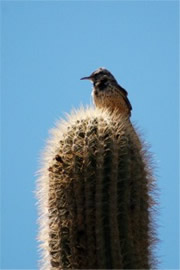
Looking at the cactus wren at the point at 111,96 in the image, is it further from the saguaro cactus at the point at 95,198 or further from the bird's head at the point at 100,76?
the saguaro cactus at the point at 95,198

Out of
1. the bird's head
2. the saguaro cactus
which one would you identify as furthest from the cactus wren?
the saguaro cactus

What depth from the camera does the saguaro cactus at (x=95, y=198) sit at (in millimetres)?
5738

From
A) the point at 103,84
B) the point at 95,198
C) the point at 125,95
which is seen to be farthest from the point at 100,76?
the point at 95,198

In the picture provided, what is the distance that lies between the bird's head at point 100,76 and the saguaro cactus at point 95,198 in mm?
3258

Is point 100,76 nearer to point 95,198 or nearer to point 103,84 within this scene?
point 103,84

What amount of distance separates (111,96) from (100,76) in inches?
26.5

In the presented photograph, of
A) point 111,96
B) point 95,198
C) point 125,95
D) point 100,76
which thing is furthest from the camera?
point 100,76

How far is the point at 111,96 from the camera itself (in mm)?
9117

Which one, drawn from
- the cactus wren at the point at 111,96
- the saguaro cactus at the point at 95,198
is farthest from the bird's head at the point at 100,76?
the saguaro cactus at the point at 95,198

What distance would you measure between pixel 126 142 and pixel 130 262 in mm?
1062

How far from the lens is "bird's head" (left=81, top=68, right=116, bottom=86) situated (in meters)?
9.51

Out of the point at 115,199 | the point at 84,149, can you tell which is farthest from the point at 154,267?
the point at 84,149

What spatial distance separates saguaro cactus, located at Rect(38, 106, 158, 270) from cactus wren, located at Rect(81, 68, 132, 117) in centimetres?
Answer: 281

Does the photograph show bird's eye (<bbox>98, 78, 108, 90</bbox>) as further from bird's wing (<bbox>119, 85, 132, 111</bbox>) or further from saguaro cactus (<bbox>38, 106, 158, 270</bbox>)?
saguaro cactus (<bbox>38, 106, 158, 270</bbox>)
